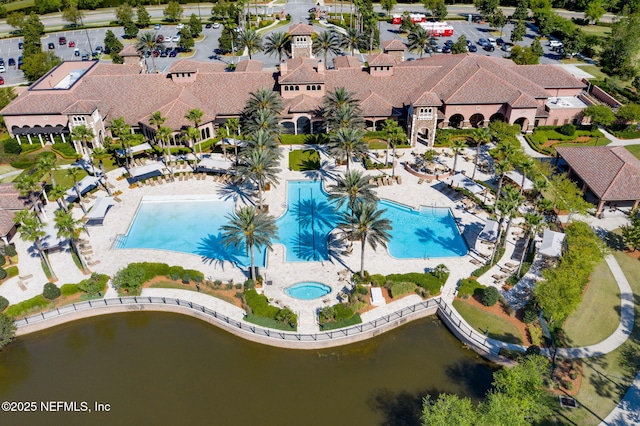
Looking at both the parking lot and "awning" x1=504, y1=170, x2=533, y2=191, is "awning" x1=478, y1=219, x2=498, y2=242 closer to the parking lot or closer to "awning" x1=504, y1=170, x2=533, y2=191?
"awning" x1=504, y1=170, x2=533, y2=191

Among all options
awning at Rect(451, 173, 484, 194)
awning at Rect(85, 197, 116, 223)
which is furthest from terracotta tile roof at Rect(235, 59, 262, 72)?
awning at Rect(451, 173, 484, 194)

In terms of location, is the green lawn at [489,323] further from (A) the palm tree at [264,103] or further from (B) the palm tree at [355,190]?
(A) the palm tree at [264,103]

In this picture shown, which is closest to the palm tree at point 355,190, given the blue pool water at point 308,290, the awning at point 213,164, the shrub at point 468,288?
the blue pool water at point 308,290

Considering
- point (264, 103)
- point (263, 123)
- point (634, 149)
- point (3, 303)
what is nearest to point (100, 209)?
point (3, 303)

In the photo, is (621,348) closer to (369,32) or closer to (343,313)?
(343,313)

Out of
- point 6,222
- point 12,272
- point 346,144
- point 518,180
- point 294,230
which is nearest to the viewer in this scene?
point 12,272

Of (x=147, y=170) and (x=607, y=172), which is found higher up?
(x=607, y=172)

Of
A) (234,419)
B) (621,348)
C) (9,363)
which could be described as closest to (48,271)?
(9,363)

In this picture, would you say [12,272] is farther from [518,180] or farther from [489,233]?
[518,180]
